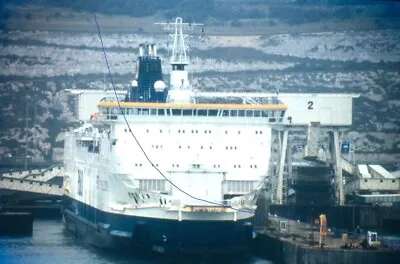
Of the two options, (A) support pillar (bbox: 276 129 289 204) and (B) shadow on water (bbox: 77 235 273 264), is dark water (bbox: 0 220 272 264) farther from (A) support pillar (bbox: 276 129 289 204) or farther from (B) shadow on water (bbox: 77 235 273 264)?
(A) support pillar (bbox: 276 129 289 204)

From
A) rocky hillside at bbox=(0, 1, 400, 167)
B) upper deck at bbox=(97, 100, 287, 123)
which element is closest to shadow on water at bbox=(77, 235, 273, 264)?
upper deck at bbox=(97, 100, 287, 123)

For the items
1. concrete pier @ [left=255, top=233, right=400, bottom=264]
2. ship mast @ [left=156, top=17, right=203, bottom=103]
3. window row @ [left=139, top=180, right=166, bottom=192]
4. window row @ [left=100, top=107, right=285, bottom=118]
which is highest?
ship mast @ [left=156, top=17, right=203, bottom=103]

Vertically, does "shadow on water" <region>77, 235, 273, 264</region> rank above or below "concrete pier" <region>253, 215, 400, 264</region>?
below

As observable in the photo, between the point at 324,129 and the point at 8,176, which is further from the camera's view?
the point at 8,176

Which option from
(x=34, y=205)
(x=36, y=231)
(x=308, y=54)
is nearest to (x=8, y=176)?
(x=34, y=205)

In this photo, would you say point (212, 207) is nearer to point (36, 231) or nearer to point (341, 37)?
point (36, 231)

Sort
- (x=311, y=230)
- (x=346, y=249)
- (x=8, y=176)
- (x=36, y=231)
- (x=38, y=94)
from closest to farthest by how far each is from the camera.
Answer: (x=346, y=249) < (x=311, y=230) < (x=36, y=231) < (x=8, y=176) < (x=38, y=94)

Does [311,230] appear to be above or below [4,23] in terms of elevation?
below

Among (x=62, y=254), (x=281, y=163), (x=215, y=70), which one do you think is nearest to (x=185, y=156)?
(x=62, y=254)
